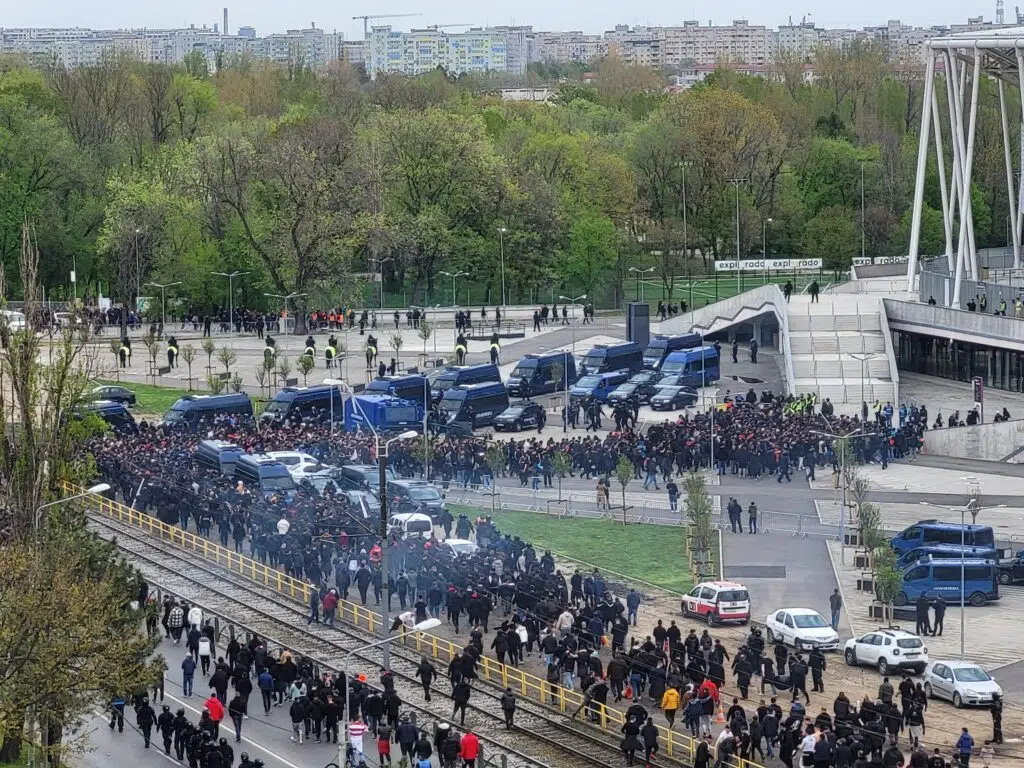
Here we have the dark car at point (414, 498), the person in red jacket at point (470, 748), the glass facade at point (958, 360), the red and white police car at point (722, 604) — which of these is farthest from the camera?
the glass facade at point (958, 360)

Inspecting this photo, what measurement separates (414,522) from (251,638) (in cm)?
881

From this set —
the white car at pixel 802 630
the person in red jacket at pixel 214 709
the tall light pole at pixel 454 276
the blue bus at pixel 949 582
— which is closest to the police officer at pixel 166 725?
the person in red jacket at pixel 214 709

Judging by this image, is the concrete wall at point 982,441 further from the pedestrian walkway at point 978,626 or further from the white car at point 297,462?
the white car at point 297,462

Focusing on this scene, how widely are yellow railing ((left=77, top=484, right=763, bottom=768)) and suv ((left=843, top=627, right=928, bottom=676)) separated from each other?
5.51 metres

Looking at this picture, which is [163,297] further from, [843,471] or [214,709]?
[214,709]

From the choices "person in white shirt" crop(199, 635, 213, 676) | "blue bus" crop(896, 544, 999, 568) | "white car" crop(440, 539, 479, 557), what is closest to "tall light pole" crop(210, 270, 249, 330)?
"white car" crop(440, 539, 479, 557)

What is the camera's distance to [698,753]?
28.0 metres

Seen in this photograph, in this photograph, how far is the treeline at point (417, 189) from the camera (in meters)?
92.9

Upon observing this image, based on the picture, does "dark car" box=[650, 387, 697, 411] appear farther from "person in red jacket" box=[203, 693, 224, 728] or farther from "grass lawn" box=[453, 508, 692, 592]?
"person in red jacket" box=[203, 693, 224, 728]

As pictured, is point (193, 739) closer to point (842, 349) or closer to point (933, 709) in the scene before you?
point (933, 709)

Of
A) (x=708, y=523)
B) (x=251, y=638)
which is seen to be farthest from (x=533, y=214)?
(x=251, y=638)

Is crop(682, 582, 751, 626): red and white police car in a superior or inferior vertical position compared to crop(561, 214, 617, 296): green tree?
inferior

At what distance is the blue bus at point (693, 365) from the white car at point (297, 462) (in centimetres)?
1952

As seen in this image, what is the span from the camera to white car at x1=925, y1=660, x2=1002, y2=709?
32.6 metres
